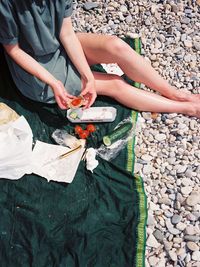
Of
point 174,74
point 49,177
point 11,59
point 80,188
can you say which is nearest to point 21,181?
point 49,177

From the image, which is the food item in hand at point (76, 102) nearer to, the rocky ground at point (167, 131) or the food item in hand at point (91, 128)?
the food item in hand at point (91, 128)

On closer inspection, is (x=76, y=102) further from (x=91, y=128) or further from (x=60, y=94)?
(x=91, y=128)

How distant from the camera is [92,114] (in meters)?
3.03

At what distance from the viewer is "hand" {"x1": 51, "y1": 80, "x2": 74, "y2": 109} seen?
271 cm

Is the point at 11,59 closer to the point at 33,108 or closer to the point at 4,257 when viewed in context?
the point at 33,108

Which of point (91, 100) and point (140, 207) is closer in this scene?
point (140, 207)

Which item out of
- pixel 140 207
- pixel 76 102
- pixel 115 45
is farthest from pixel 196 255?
pixel 115 45

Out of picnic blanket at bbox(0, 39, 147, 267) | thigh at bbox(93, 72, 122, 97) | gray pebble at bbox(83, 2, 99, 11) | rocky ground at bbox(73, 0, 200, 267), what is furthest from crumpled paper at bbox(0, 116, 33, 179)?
gray pebble at bbox(83, 2, 99, 11)

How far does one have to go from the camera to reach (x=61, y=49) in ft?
9.38

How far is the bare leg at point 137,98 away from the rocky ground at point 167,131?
6 centimetres

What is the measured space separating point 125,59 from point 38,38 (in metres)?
0.59

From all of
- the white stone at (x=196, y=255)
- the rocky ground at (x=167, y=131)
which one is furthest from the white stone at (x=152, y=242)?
the white stone at (x=196, y=255)

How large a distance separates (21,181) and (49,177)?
17cm

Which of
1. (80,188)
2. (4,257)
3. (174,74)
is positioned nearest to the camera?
(4,257)
